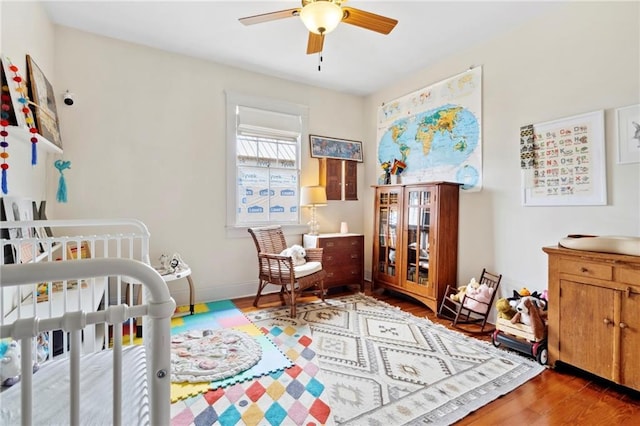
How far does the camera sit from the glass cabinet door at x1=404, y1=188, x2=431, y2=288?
125 inches

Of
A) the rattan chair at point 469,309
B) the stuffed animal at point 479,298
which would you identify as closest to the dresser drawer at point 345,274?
the rattan chair at point 469,309

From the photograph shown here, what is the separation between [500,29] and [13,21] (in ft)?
12.1

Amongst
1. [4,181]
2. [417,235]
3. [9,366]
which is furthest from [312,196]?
[9,366]

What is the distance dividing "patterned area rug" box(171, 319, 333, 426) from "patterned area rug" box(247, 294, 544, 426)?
0.09 metres

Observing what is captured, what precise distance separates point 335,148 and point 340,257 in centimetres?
150

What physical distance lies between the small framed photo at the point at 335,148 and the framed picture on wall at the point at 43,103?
8.38ft

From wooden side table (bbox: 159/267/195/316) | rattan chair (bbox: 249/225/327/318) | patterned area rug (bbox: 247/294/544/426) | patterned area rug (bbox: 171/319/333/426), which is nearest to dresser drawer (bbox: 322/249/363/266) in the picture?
rattan chair (bbox: 249/225/327/318)

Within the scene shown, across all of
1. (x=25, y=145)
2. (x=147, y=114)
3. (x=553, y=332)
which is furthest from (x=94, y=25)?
(x=553, y=332)

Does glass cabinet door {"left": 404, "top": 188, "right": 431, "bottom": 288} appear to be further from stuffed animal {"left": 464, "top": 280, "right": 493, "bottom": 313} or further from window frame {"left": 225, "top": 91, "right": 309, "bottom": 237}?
window frame {"left": 225, "top": 91, "right": 309, "bottom": 237}

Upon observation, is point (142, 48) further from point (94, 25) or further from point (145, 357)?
point (145, 357)

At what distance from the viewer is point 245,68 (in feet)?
11.7

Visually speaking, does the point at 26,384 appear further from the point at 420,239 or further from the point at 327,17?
the point at 420,239

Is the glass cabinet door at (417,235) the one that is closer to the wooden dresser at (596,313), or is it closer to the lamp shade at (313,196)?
the lamp shade at (313,196)

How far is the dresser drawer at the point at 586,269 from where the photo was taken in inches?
73.7
